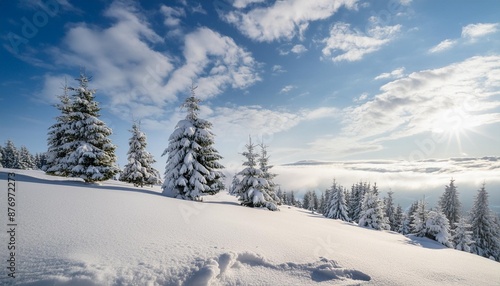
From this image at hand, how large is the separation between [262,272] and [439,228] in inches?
1533

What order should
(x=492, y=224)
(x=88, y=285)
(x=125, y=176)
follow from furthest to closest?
(x=492, y=224), (x=125, y=176), (x=88, y=285)

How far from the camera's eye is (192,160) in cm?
1653

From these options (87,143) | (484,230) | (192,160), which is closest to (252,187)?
(192,160)

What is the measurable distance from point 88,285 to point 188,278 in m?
1.68

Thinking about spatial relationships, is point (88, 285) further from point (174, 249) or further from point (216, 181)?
point (216, 181)

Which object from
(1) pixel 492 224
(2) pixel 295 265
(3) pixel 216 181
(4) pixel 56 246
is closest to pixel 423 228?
(1) pixel 492 224

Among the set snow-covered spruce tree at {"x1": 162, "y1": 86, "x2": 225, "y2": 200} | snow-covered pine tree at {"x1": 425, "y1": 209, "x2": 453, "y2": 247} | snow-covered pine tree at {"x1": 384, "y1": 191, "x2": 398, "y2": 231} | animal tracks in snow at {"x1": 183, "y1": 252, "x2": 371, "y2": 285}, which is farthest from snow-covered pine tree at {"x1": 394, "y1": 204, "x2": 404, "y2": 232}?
animal tracks in snow at {"x1": 183, "y1": 252, "x2": 371, "y2": 285}

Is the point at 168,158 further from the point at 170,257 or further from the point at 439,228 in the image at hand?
the point at 439,228

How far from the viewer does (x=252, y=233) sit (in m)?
7.54

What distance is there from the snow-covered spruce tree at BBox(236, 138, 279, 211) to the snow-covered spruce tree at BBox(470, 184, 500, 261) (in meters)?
36.7

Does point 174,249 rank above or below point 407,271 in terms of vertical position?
above

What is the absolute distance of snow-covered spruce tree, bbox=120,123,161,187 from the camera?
2766 centimetres

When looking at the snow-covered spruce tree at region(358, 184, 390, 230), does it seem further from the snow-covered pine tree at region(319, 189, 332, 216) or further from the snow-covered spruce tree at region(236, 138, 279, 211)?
the snow-covered spruce tree at region(236, 138, 279, 211)

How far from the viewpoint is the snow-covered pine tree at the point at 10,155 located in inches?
2217
